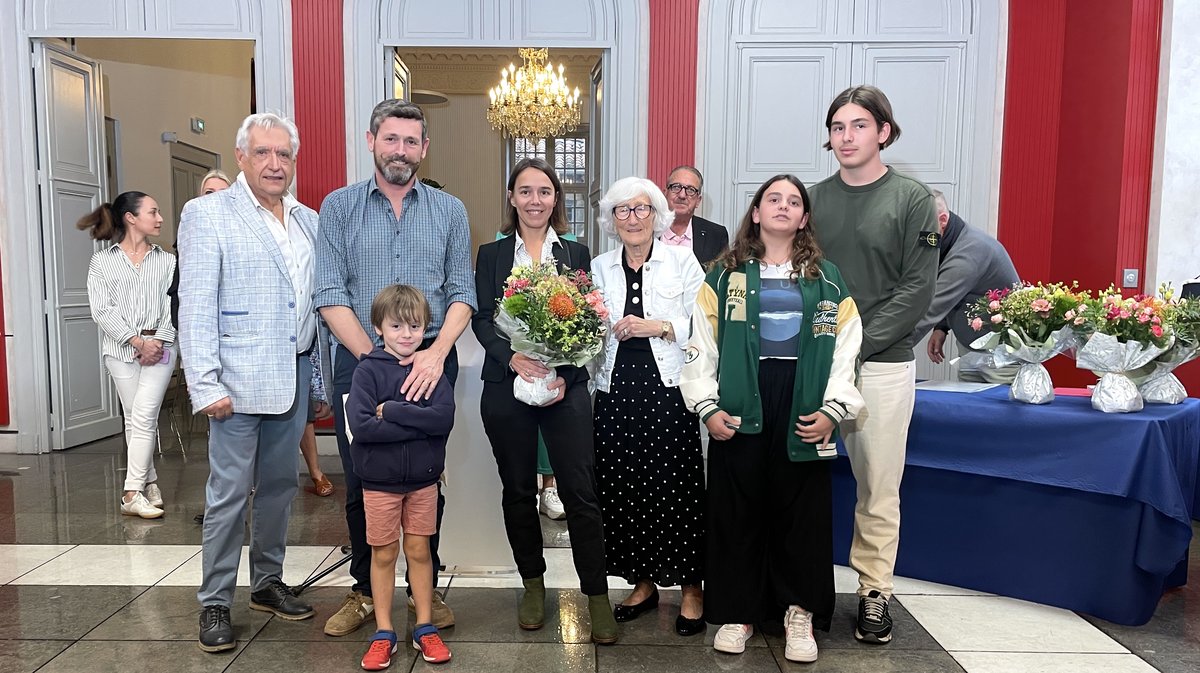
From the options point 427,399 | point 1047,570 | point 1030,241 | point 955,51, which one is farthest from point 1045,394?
point 955,51

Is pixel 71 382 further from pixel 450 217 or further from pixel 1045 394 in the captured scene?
pixel 1045 394

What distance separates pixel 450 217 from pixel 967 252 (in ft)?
8.28

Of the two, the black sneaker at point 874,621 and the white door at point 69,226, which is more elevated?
the white door at point 69,226

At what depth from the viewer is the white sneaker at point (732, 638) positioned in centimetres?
286

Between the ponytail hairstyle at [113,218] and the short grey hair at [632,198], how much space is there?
3.19 meters

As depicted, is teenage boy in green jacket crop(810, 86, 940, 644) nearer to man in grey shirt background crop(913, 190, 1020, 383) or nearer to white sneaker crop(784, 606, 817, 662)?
white sneaker crop(784, 606, 817, 662)

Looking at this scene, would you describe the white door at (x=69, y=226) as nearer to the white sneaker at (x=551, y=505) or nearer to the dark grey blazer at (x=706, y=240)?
the white sneaker at (x=551, y=505)

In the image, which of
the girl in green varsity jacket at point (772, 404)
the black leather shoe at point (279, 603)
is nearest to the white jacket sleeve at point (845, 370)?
the girl in green varsity jacket at point (772, 404)

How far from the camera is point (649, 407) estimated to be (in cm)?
297

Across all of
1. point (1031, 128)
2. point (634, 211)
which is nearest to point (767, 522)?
point (634, 211)

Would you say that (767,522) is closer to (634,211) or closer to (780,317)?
(780,317)

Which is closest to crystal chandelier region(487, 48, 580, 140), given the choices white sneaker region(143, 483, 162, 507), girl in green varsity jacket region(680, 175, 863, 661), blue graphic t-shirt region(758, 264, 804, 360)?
white sneaker region(143, 483, 162, 507)

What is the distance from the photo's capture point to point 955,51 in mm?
5941

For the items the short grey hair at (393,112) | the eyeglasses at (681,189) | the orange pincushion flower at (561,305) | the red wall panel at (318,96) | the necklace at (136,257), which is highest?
the red wall panel at (318,96)
